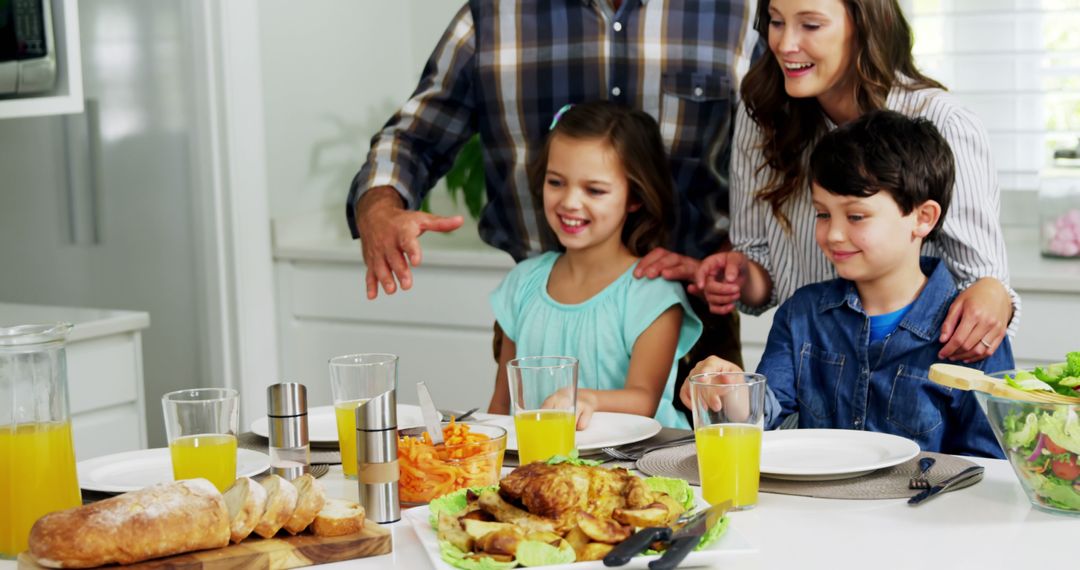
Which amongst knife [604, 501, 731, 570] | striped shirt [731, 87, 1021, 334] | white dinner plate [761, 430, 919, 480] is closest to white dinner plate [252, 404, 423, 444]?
white dinner plate [761, 430, 919, 480]

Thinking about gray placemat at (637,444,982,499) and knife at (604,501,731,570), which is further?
gray placemat at (637,444,982,499)

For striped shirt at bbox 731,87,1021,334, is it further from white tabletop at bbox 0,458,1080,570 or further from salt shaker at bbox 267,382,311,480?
salt shaker at bbox 267,382,311,480

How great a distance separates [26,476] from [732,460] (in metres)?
0.65

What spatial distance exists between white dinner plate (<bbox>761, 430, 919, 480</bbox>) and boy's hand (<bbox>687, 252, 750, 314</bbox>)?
49cm

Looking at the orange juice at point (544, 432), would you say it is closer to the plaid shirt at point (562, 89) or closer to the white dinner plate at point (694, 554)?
the white dinner plate at point (694, 554)

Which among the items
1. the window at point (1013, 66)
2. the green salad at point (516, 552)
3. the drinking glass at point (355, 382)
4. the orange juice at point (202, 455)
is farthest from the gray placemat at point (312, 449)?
the window at point (1013, 66)

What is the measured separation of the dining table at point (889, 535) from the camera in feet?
3.55

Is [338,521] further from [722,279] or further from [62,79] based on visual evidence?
[62,79]

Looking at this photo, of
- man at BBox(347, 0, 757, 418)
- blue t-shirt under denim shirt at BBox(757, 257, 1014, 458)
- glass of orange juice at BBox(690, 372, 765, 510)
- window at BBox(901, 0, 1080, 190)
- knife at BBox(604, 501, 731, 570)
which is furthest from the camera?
window at BBox(901, 0, 1080, 190)

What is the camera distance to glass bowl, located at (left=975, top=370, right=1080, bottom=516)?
119 cm

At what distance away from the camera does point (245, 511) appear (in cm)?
110

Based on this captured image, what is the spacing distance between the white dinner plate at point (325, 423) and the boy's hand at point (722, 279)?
521 mm

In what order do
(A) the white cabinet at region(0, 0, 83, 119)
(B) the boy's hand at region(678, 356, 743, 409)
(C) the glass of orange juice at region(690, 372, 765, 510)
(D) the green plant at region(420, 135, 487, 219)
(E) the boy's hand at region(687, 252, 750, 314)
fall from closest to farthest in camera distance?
(C) the glass of orange juice at region(690, 372, 765, 510) → (B) the boy's hand at region(678, 356, 743, 409) → (E) the boy's hand at region(687, 252, 750, 314) → (A) the white cabinet at region(0, 0, 83, 119) → (D) the green plant at region(420, 135, 487, 219)

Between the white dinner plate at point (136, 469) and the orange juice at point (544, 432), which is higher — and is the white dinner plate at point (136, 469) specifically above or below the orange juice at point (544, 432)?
below
